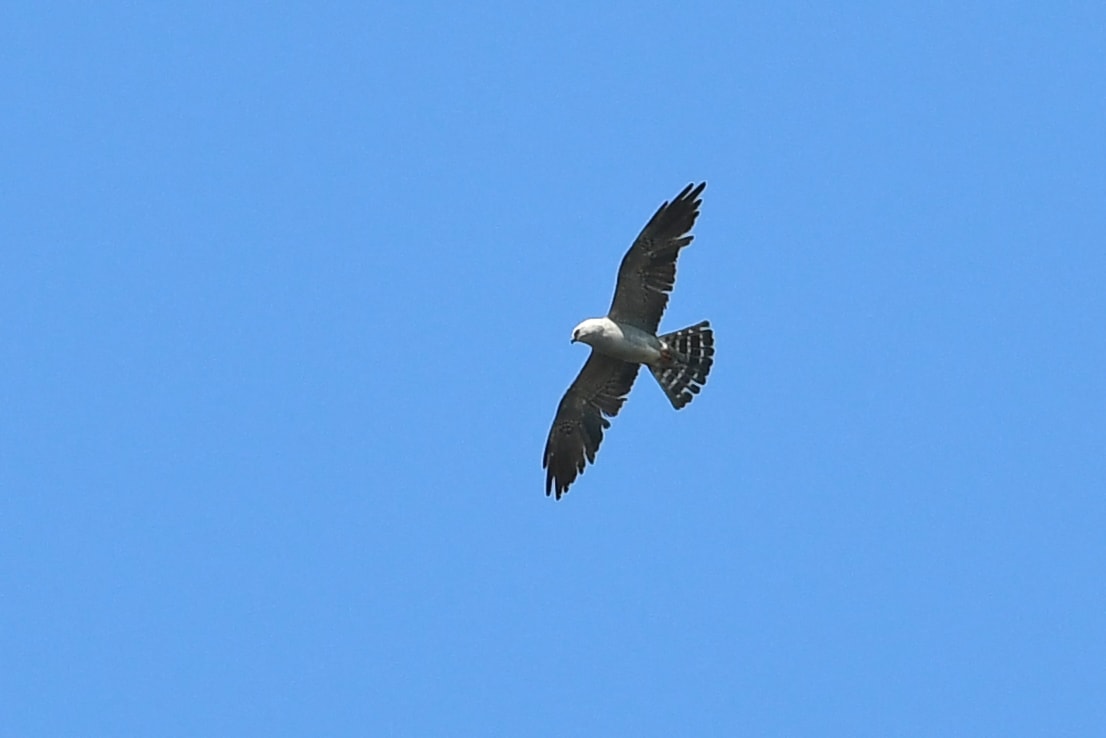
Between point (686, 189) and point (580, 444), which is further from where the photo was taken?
point (580, 444)

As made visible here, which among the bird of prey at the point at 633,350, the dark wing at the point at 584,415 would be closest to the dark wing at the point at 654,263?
the bird of prey at the point at 633,350

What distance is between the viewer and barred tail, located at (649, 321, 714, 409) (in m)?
27.4

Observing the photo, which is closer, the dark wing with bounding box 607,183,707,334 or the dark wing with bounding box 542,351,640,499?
the dark wing with bounding box 607,183,707,334

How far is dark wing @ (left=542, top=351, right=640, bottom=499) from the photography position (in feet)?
91.6

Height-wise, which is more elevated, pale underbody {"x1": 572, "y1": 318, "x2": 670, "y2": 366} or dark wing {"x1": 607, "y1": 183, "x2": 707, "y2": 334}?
dark wing {"x1": 607, "y1": 183, "x2": 707, "y2": 334}

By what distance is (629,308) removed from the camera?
26984mm

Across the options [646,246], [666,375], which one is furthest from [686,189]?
[666,375]

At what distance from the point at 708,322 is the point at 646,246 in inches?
64.7

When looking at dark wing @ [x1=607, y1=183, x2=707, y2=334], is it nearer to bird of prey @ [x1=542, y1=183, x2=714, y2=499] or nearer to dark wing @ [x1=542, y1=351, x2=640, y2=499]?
bird of prey @ [x1=542, y1=183, x2=714, y2=499]

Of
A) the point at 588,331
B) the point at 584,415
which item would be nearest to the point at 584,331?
the point at 588,331

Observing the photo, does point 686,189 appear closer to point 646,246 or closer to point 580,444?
point 646,246

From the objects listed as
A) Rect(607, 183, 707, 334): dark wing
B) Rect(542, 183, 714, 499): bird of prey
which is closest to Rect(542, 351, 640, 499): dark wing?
Rect(542, 183, 714, 499): bird of prey

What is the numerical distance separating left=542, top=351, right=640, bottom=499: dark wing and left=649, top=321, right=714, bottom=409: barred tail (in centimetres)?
61

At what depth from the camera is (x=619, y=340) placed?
26.9 meters
